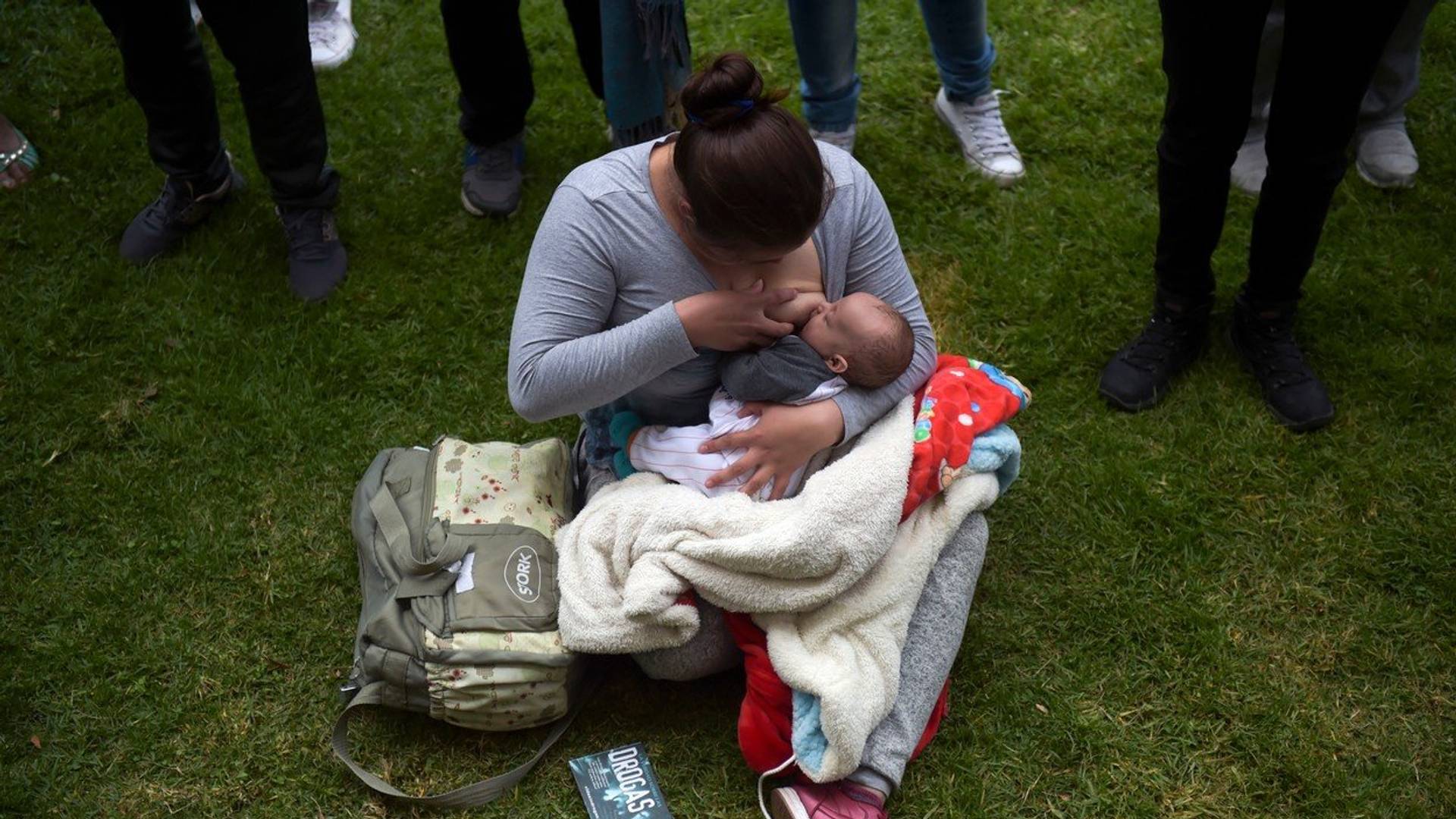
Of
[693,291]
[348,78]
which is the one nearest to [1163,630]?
[693,291]

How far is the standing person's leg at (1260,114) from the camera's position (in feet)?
11.2

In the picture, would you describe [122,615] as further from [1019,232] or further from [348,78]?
[1019,232]

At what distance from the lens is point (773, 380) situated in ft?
7.50

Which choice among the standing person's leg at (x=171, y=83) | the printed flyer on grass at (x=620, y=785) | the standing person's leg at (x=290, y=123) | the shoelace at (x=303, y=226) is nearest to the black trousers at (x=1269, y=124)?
the printed flyer on grass at (x=620, y=785)

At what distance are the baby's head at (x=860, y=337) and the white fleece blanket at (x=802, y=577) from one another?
0.43 ft

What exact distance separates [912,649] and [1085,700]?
1.48 ft

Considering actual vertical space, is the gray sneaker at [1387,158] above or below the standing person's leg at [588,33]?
below

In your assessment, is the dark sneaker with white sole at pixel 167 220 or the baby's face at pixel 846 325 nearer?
the baby's face at pixel 846 325

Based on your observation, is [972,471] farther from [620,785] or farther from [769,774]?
[620,785]

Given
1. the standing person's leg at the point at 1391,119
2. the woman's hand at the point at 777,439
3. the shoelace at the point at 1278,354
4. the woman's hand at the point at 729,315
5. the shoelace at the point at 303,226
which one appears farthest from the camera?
the standing person's leg at the point at 1391,119

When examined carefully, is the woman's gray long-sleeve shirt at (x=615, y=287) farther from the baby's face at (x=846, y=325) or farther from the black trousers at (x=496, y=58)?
the black trousers at (x=496, y=58)

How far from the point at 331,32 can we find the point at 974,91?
218 centimetres

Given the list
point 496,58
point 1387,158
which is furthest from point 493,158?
point 1387,158

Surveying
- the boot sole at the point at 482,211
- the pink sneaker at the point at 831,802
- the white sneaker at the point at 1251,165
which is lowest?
the pink sneaker at the point at 831,802
